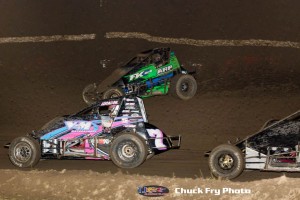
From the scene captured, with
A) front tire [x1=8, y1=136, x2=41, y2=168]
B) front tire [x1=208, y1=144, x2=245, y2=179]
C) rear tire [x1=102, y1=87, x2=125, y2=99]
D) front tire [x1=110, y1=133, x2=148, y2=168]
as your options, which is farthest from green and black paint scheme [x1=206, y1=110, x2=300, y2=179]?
rear tire [x1=102, y1=87, x2=125, y2=99]

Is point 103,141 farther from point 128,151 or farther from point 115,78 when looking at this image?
point 115,78

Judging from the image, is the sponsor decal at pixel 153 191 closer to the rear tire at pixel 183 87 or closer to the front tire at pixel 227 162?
the front tire at pixel 227 162

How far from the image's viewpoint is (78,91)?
55.4 feet

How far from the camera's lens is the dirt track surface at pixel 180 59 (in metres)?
13.4

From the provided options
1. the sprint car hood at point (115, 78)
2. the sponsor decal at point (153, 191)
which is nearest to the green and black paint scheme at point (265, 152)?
the sponsor decal at point (153, 191)

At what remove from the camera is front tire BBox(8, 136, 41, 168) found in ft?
36.0

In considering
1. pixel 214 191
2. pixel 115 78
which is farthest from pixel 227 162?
pixel 115 78

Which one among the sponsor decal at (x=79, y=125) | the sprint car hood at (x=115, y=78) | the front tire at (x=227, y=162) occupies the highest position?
the sprint car hood at (x=115, y=78)

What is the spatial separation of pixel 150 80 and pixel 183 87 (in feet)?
3.20

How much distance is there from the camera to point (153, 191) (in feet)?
29.6

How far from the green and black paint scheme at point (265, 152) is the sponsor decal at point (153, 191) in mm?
1117

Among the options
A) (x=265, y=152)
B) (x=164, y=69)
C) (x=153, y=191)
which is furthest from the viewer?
(x=164, y=69)

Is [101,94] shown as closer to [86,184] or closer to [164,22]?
[86,184]

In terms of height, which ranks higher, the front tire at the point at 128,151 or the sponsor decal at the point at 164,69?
the sponsor decal at the point at 164,69
